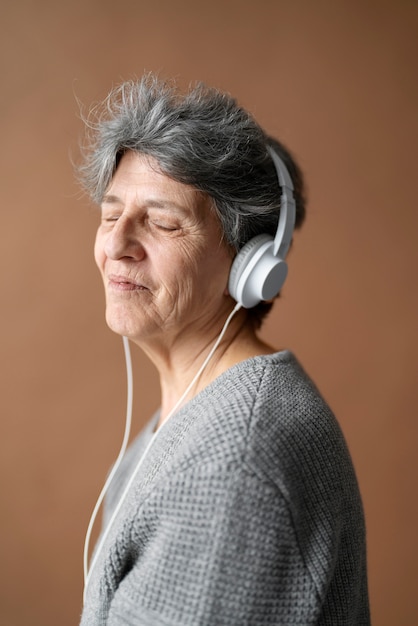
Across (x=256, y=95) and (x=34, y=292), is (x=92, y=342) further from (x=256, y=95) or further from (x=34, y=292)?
(x=256, y=95)

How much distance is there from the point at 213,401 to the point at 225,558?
27 centimetres

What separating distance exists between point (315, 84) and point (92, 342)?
3.60ft

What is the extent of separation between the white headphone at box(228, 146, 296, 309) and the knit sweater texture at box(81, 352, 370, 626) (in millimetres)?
184

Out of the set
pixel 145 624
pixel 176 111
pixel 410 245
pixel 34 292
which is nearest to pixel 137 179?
pixel 176 111

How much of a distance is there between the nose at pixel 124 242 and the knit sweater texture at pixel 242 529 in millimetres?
304

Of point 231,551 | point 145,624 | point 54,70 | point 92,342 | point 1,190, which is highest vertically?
point 54,70

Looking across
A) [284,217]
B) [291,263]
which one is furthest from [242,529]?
[291,263]

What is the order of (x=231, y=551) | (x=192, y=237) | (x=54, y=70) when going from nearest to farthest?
(x=231, y=551) < (x=192, y=237) < (x=54, y=70)

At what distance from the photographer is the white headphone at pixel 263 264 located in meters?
1.21

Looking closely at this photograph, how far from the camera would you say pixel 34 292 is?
2205 mm

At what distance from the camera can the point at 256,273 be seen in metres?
1.21

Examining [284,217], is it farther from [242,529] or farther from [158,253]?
[242,529]

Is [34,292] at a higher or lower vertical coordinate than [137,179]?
lower

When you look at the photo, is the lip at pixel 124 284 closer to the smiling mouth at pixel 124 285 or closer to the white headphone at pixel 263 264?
the smiling mouth at pixel 124 285
